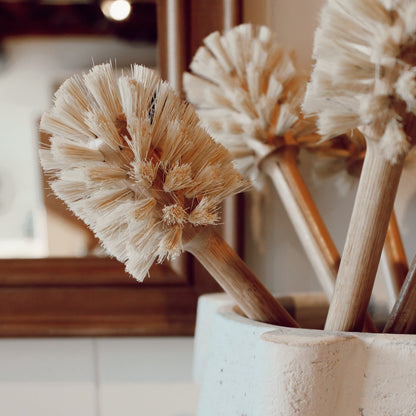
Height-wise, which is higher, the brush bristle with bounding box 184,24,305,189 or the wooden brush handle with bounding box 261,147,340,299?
the brush bristle with bounding box 184,24,305,189

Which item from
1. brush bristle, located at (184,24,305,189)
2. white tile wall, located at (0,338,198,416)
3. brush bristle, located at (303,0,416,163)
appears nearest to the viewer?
brush bristle, located at (303,0,416,163)

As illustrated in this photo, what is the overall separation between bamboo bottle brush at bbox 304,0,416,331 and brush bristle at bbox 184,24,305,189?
8cm

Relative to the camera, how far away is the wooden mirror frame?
13.5 inches

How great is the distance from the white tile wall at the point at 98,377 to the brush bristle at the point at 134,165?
0.64 ft

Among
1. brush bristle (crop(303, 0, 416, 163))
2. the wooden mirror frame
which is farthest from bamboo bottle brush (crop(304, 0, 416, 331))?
the wooden mirror frame

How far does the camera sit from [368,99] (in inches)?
6.3

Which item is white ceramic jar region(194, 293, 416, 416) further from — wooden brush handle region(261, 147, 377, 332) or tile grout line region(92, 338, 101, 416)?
tile grout line region(92, 338, 101, 416)

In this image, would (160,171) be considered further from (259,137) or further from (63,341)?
(63,341)

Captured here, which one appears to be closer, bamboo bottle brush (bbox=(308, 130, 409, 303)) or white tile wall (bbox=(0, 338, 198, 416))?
bamboo bottle brush (bbox=(308, 130, 409, 303))

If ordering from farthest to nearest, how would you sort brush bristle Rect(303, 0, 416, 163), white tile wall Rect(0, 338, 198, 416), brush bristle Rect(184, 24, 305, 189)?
white tile wall Rect(0, 338, 198, 416) → brush bristle Rect(184, 24, 305, 189) → brush bristle Rect(303, 0, 416, 163)

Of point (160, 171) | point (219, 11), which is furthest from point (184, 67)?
point (160, 171)

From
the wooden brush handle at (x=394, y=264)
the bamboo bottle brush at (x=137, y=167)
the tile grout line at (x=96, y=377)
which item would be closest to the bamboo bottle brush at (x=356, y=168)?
the wooden brush handle at (x=394, y=264)

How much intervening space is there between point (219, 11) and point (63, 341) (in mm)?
265

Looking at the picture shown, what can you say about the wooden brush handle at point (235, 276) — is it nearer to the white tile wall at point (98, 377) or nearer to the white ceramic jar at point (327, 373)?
the white ceramic jar at point (327, 373)
